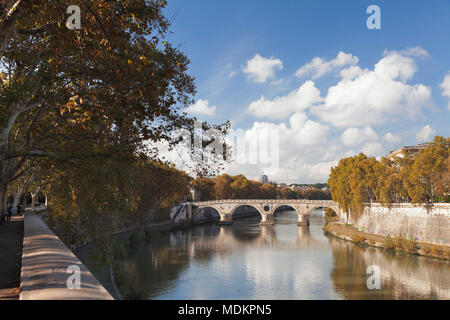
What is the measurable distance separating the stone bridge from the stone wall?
13.7 metres

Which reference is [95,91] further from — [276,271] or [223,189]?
[223,189]

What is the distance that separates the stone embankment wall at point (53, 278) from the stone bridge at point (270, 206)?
158 feet

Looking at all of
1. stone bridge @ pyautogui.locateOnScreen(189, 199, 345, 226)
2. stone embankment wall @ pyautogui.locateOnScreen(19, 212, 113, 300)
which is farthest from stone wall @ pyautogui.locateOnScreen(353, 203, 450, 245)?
stone embankment wall @ pyautogui.locateOnScreen(19, 212, 113, 300)

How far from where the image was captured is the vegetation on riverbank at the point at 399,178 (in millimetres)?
27031

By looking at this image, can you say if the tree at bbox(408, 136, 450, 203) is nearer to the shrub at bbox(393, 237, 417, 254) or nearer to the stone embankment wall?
the shrub at bbox(393, 237, 417, 254)

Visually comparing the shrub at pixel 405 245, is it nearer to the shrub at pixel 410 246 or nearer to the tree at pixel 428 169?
the shrub at pixel 410 246

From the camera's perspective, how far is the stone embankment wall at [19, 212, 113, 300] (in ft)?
12.4

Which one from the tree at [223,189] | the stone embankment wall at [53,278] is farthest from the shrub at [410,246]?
the tree at [223,189]

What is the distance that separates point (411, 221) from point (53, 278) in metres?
30.8

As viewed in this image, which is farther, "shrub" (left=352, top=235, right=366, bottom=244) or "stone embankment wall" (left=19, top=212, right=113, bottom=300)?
"shrub" (left=352, top=235, right=366, bottom=244)

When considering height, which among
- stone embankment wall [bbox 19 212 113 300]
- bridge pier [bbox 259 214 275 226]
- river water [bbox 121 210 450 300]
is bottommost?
river water [bbox 121 210 450 300]

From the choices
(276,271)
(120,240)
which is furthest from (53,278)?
Answer: (120,240)

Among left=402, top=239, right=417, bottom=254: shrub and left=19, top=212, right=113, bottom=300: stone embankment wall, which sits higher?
left=19, top=212, right=113, bottom=300: stone embankment wall
